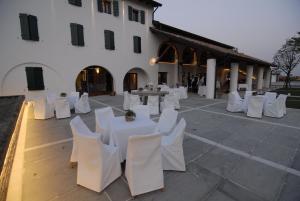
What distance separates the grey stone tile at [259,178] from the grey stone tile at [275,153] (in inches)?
16.8

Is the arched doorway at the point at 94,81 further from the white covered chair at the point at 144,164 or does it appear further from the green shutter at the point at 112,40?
the white covered chair at the point at 144,164

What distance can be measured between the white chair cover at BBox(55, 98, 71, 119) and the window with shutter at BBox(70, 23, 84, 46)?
18.0 ft

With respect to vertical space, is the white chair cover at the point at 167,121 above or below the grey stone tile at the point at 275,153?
above

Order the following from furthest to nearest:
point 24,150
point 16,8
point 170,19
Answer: point 170,19, point 16,8, point 24,150

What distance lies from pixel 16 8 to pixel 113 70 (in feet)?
Result: 20.6

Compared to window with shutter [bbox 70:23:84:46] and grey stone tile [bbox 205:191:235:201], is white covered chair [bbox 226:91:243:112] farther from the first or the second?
window with shutter [bbox 70:23:84:46]

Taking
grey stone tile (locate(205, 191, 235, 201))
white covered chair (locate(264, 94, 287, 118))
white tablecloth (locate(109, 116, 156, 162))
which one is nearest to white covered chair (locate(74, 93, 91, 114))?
white tablecloth (locate(109, 116, 156, 162))

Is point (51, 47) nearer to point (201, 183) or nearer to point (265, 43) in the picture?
point (201, 183)

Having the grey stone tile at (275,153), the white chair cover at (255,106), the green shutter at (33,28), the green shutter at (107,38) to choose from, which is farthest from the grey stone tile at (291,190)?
the green shutter at (107,38)

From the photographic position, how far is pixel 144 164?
87.9 inches

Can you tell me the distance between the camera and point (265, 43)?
46656mm

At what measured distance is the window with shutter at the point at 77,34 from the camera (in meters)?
10.2

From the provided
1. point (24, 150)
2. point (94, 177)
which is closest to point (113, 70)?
point (24, 150)

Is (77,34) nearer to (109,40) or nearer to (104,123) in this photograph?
(109,40)
